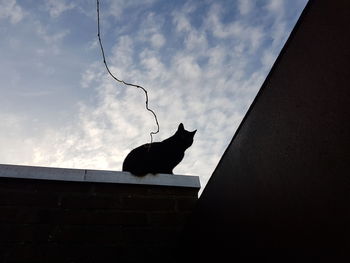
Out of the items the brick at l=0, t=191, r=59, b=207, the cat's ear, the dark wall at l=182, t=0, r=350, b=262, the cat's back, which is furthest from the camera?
the cat's ear

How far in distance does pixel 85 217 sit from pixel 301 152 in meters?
1.38

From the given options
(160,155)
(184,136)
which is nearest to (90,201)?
(160,155)

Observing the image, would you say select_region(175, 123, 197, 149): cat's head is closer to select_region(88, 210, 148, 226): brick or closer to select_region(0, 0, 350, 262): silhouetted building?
select_region(88, 210, 148, 226): brick

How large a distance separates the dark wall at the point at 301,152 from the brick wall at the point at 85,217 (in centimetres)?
90

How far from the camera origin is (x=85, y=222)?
64.3 inches

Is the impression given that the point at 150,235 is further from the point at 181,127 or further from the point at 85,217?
the point at 181,127

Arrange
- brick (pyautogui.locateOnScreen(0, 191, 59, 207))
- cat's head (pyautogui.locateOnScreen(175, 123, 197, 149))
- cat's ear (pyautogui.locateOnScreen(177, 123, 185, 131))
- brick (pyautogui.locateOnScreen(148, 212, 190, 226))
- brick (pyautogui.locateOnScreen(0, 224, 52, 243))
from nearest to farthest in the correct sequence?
brick (pyautogui.locateOnScreen(0, 224, 52, 243)) → brick (pyautogui.locateOnScreen(0, 191, 59, 207)) → brick (pyautogui.locateOnScreen(148, 212, 190, 226)) → cat's head (pyautogui.locateOnScreen(175, 123, 197, 149)) → cat's ear (pyautogui.locateOnScreen(177, 123, 185, 131))

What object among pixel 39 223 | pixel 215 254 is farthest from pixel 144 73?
pixel 215 254

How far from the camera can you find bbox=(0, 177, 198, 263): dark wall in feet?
4.97

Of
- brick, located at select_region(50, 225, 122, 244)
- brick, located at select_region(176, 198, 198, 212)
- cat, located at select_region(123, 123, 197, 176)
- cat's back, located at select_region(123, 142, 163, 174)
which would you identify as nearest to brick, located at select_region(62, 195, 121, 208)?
brick, located at select_region(50, 225, 122, 244)

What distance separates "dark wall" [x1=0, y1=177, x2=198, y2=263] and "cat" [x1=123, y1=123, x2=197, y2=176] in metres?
0.51

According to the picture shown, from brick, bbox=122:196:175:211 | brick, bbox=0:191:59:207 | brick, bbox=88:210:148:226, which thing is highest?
brick, bbox=122:196:175:211

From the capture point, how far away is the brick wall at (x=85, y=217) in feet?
4.99

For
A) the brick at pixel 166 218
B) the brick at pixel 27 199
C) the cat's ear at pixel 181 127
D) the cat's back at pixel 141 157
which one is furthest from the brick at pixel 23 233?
the cat's ear at pixel 181 127
